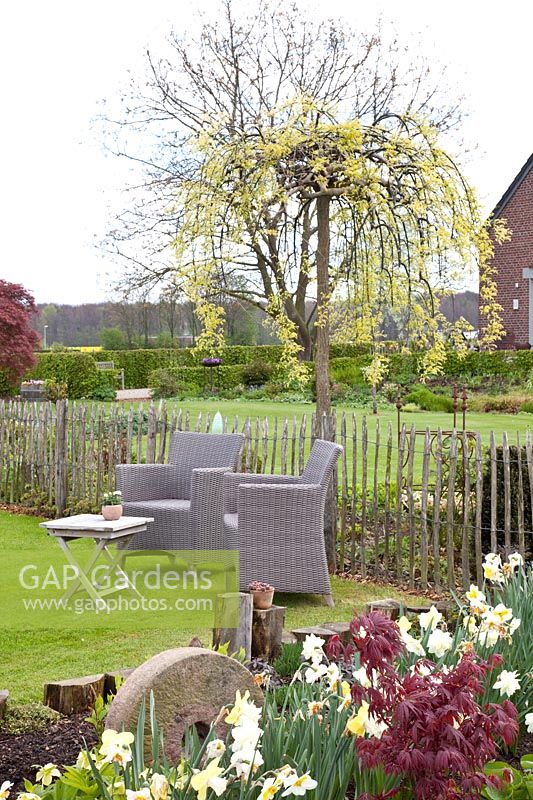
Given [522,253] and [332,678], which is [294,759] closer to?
[332,678]

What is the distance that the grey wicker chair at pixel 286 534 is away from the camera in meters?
6.17

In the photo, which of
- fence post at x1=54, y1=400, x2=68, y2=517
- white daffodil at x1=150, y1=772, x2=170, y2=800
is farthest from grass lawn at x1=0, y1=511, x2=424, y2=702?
fence post at x1=54, y1=400, x2=68, y2=517

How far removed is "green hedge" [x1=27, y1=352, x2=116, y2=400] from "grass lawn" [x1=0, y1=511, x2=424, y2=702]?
60.7 feet

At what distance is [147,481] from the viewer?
24.8 ft

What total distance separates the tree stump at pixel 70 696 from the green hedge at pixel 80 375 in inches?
824

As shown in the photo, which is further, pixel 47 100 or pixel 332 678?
pixel 47 100

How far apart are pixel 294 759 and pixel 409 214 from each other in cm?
549

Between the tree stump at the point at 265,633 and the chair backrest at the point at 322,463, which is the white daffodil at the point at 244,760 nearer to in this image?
the tree stump at the point at 265,633

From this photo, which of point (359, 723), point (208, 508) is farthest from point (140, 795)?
point (208, 508)

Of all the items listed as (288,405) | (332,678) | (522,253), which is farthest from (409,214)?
(522,253)

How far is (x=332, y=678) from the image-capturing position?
265 cm

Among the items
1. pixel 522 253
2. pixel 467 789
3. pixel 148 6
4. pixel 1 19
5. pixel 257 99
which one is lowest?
pixel 467 789

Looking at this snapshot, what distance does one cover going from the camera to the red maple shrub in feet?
6.82

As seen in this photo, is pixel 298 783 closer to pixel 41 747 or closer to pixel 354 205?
pixel 41 747
